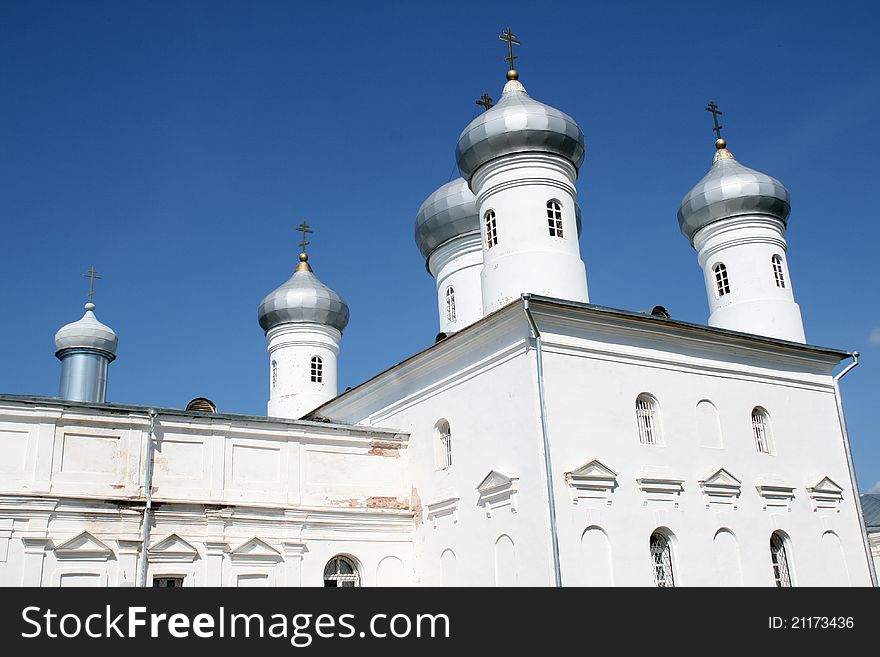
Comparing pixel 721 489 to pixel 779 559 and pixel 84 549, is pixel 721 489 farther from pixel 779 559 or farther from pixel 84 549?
pixel 84 549

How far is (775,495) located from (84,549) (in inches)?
457

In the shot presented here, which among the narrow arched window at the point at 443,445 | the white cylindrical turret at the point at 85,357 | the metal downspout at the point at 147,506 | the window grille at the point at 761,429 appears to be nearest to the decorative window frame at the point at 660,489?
the window grille at the point at 761,429

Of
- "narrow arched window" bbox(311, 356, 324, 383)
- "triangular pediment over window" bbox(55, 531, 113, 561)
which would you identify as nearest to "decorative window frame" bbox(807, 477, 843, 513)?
"triangular pediment over window" bbox(55, 531, 113, 561)

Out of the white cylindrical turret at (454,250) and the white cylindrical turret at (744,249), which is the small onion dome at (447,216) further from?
the white cylindrical turret at (744,249)

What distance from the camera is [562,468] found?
45.0 ft

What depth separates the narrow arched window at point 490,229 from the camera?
1715cm

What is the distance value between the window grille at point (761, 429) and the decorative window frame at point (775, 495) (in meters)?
0.69

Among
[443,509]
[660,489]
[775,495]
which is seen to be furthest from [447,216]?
[775,495]

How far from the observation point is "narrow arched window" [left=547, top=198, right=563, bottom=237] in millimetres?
16891

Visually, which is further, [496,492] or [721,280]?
[721,280]

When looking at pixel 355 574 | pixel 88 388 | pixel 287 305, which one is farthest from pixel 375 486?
pixel 88 388

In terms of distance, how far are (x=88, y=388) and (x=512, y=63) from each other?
47.9ft

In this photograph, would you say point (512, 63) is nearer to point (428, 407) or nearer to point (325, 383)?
point (428, 407)

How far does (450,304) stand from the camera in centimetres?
2130
